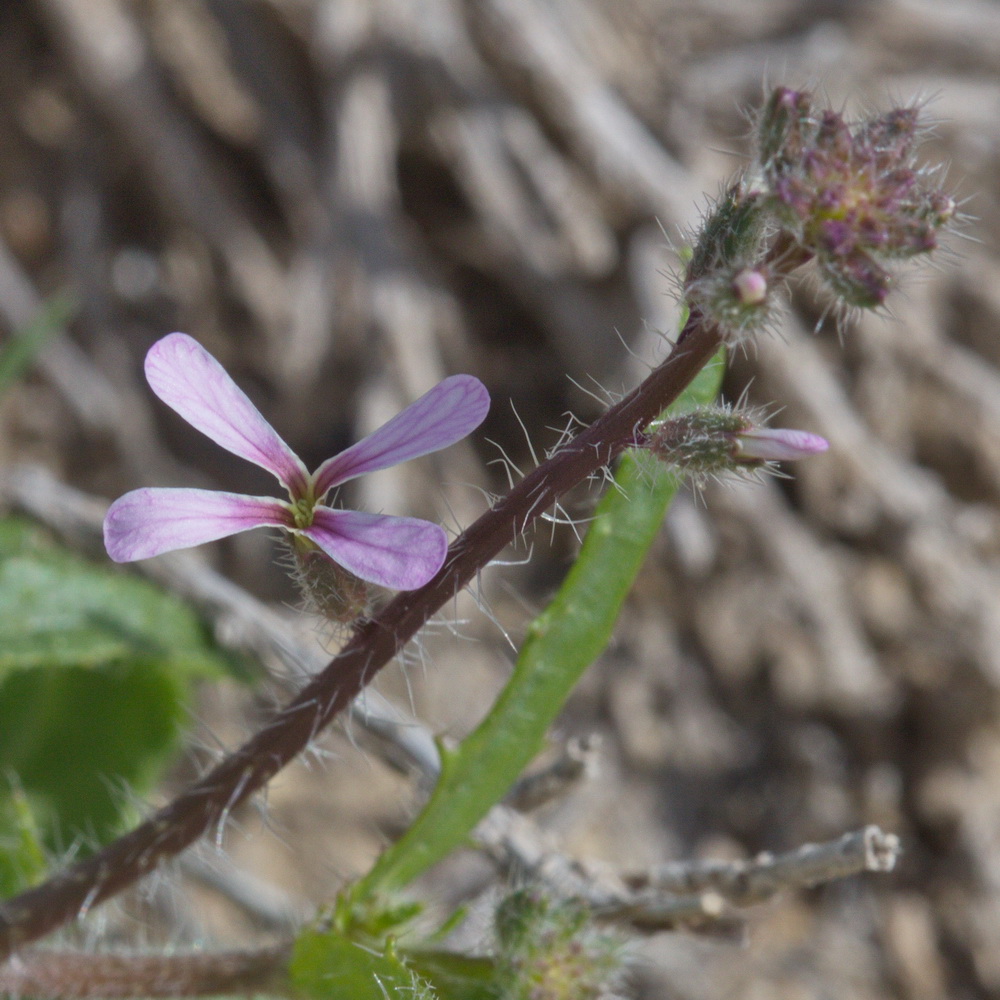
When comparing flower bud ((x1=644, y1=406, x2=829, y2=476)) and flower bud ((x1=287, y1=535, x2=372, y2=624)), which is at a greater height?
flower bud ((x1=644, y1=406, x2=829, y2=476))

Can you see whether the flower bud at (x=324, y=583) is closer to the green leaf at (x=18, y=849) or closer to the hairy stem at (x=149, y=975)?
the hairy stem at (x=149, y=975)

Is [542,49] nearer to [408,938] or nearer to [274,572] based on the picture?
[274,572]

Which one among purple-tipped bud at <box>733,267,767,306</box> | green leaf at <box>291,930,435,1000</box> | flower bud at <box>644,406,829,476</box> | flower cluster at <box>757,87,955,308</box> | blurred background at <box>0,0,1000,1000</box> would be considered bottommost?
green leaf at <box>291,930,435,1000</box>

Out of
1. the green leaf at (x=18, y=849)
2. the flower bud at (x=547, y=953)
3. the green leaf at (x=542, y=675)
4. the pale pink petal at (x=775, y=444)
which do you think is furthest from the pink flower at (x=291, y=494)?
the green leaf at (x=18, y=849)

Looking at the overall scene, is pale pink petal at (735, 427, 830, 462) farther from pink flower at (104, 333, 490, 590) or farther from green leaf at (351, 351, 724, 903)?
green leaf at (351, 351, 724, 903)

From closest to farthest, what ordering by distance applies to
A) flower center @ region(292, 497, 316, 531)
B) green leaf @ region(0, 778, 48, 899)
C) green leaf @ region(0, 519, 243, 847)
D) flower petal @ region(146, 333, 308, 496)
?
flower petal @ region(146, 333, 308, 496), flower center @ region(292, 497, 316, 531), green leaf @ region(0, 778, 48, 899), green leaf @ region(0, 519, 243, 847)

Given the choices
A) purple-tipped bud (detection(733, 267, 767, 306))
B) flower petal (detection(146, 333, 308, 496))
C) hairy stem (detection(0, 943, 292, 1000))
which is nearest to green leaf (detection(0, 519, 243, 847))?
hairy stem (detection(0, 943, 292, 1000))

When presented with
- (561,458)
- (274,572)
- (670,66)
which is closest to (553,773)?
(561,458)
